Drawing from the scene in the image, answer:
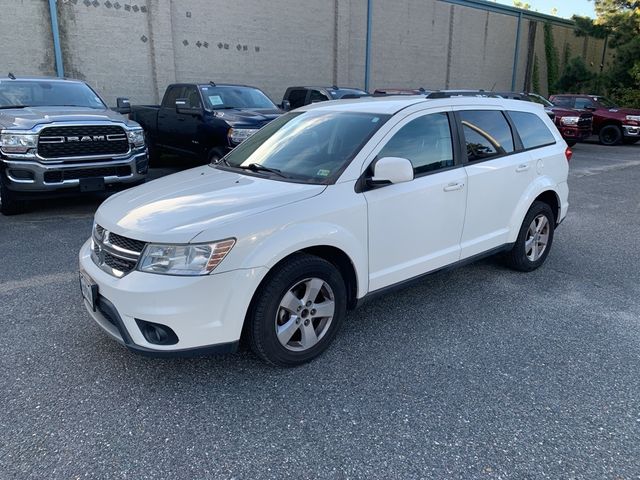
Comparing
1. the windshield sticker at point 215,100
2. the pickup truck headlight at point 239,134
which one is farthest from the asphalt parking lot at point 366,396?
the windshield sticker at point 215,100

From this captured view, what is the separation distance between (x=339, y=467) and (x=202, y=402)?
942 mm

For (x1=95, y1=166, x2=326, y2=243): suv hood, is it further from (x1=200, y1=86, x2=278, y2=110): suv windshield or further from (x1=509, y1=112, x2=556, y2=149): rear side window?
(x1=200, y1=86, x2=278, y2=110): suv windshield

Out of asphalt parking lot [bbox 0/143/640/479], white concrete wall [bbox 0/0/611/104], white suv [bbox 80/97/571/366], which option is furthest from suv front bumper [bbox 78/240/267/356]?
white concrete wall [bbox 0/0/611/104]

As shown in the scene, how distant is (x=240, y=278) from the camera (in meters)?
2.89

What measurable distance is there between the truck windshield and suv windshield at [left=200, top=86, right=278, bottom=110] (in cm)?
212

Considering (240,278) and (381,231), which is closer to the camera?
(240,278)

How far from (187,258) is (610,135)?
20.7m

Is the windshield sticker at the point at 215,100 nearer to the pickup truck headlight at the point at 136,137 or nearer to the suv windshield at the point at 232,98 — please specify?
the suv windshield at the point at 232,98

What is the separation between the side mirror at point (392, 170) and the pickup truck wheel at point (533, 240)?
2012mm

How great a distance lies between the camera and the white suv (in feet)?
9.46

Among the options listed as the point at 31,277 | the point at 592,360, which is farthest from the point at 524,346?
the point at 31,277

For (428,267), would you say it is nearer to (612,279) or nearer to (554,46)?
(612,279)

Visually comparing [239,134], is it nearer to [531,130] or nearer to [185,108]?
[185,108]

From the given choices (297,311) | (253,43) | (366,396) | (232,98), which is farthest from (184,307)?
(253,43)
